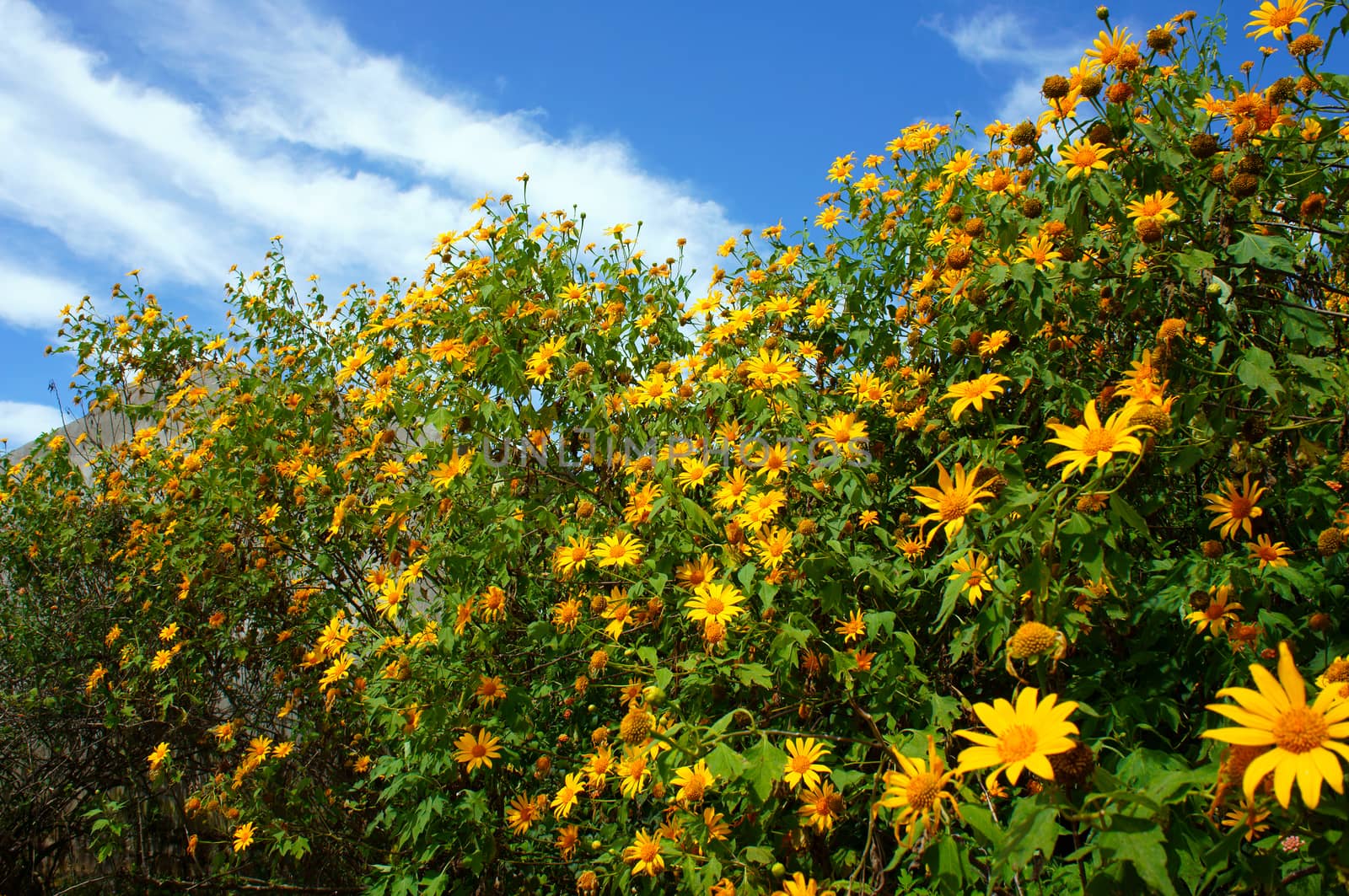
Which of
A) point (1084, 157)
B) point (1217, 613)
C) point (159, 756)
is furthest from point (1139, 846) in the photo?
point (159, 756)

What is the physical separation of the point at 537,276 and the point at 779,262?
99cm

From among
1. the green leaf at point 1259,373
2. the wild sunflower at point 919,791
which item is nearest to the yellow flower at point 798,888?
the wild sunflower at point 919,791

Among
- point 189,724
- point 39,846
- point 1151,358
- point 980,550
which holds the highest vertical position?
point 1151,358

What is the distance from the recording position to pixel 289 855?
423 centimetres

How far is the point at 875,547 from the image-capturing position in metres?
2.28

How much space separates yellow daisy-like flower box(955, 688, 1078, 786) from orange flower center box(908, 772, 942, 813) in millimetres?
245

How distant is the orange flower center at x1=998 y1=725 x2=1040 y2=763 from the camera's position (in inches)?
43.7

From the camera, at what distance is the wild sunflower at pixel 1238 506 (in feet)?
5.75

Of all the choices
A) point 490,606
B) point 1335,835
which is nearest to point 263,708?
point 490,606

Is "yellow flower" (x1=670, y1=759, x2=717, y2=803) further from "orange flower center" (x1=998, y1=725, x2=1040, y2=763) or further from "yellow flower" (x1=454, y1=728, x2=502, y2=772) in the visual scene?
"orange flower center" (x1=998, y1=725, x2=1040, y2=763)

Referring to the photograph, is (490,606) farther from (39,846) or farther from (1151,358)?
(39,846)

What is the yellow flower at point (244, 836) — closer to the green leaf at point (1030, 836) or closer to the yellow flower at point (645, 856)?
the yellow flower at point (645, 856)

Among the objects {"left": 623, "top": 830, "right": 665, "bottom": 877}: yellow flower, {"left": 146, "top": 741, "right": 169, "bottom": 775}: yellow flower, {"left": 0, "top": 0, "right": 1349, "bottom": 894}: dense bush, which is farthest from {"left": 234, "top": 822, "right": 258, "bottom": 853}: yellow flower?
{"left": 623, "top": 830, "right": 665, "bottom": 877}: yellow flower

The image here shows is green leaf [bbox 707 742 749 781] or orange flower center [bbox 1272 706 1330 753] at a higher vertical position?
orange flower center [bbox 1272 706 1330 753]
